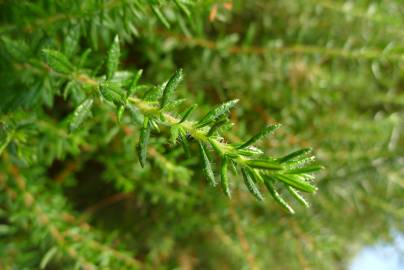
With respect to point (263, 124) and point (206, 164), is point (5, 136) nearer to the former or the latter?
point (206, 164)

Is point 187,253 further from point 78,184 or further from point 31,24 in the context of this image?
point 31,24

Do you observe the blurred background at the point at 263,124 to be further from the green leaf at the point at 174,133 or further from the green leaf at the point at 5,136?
the green leaf at the point at 174,133

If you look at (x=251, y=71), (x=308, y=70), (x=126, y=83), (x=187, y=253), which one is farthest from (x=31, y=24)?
(x=187, y=253)

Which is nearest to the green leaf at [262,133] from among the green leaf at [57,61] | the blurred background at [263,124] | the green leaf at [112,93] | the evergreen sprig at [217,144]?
the evergreen sprig at [217,144]

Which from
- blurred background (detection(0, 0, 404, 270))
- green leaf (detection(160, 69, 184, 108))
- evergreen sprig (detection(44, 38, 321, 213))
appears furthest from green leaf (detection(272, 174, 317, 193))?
blurred background (detection(0, 0, 404, 270))

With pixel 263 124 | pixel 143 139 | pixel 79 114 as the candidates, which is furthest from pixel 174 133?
pixel 263 124

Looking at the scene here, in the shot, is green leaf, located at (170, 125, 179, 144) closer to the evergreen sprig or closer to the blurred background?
the evergreen sprig

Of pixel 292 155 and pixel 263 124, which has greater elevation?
pixel 263 124
